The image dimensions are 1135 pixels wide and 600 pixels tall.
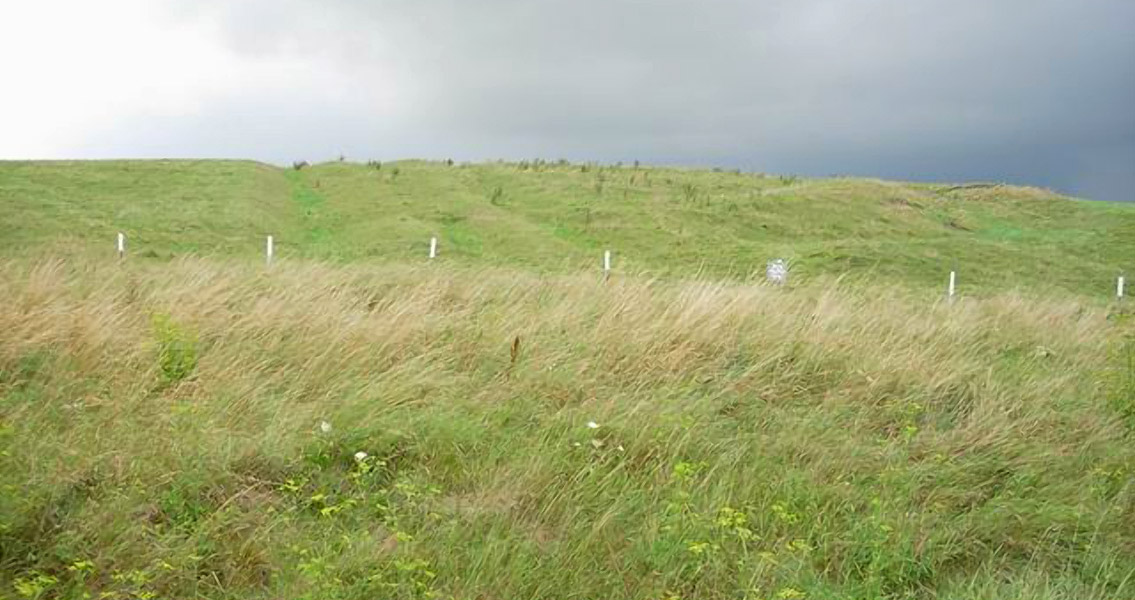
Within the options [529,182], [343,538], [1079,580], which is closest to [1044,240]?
[529,182]

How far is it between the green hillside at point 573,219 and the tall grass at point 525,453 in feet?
36.1

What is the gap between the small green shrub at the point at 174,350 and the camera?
188 inches

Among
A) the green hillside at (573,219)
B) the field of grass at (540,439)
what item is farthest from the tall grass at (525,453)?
the green hillside at (573,219)

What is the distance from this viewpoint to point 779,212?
109 ft

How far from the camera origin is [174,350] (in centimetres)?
494

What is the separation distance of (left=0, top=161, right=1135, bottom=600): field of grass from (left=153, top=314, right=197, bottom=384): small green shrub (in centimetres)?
2

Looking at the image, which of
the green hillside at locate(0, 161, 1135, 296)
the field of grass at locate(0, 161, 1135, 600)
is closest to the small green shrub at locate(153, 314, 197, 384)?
the field of grass at locate(0, 161, 1135, 600)

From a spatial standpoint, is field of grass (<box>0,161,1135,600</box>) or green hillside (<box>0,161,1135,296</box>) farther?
green hillside (<box>0,161,1135,296</box>)

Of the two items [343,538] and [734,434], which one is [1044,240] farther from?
[343,538]

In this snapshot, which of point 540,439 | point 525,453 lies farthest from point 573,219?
point 525,453

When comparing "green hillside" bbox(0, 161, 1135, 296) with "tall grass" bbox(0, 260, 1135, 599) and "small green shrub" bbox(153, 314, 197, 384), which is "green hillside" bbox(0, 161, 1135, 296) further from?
"small green shrub" bbox(153, 314, 197, 384)

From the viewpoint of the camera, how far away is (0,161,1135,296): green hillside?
23.3 metres

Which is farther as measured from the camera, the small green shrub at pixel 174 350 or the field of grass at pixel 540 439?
the small green shrub at pixel 174 350

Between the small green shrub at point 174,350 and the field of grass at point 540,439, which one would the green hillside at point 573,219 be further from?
the small green shrub at point 174,350
